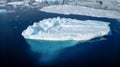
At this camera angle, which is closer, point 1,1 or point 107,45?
point 107,45

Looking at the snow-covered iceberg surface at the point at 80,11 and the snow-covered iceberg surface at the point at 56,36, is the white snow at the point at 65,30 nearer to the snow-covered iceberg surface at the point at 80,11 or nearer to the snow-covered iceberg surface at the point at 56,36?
the snow-covered iceberg surface at the point at 56,36

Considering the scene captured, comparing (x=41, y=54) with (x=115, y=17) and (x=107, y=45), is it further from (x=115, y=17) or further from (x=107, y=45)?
(x=115, y=17)

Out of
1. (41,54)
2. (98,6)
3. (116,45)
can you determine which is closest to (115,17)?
(98,6)

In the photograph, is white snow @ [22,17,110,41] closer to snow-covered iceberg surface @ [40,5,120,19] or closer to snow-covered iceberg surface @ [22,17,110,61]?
snow-covered iceberg surface @ [22,17,110,61]

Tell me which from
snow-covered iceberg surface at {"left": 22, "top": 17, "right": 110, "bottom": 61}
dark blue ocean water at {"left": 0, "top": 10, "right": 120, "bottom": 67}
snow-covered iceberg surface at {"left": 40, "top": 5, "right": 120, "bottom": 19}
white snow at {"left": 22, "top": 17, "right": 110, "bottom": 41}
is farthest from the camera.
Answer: snow-covered iceberg surface at {"left": 40, "top": 5, "right": 120, "bottom": 19}

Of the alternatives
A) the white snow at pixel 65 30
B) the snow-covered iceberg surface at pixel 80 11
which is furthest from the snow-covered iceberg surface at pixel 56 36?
the snow-covered iceberg surface at pixel 80 11

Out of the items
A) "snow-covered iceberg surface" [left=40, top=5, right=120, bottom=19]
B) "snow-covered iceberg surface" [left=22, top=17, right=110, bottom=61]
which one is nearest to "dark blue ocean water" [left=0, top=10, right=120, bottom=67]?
"snow-covered iceberg surface" [left=22, top=17, right=110, bottom=61]

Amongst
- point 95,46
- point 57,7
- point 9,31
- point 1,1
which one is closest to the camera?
point 95,46
